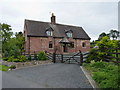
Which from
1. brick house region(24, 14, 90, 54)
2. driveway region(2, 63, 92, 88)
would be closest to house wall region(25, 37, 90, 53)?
brick house region(24, 14, 90, 54)

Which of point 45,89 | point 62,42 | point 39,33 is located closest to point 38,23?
point 39,33

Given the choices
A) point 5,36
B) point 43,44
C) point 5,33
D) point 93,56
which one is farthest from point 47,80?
point 43,44

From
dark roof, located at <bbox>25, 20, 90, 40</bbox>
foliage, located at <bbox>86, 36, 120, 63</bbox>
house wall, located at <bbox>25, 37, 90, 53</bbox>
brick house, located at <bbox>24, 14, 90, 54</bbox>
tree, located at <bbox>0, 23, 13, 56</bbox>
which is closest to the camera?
foliage, located at <bbox>86, 36, 120, 63</bbox>

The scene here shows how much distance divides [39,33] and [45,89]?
63.0ft

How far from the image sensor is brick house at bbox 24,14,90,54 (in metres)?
22.0

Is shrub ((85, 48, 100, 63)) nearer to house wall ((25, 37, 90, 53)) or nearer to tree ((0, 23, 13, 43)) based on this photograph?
tree ((0, 23, 13, 43))

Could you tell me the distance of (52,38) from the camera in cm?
2402

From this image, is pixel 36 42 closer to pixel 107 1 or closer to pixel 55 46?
pixel 55 46

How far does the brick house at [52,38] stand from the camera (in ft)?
72.0

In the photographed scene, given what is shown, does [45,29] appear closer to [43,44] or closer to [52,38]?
[52,38]

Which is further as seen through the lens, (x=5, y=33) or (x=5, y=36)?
(x=5, y=33)

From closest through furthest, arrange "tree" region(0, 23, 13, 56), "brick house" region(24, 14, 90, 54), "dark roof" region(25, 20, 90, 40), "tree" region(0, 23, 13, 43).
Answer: "tree" region(0, 23, 13, 56) < "tree" region(0, 23, 13, 43) < "brick house" region(24, 14, 90, 54) < "dark roof" region(25, 20, 90, 40)

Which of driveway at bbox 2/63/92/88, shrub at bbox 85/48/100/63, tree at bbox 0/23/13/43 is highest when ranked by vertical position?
tree at bbox 0/23/13/43

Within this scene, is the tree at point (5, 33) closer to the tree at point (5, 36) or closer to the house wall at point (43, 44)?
the tree at point (5, 36)
